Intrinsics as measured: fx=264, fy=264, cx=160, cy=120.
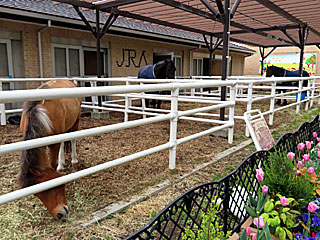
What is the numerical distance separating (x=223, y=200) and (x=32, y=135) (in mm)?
1585

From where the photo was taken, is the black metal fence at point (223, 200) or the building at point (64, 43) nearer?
the black metal fence at point (223, 200)

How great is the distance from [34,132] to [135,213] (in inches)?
45.2

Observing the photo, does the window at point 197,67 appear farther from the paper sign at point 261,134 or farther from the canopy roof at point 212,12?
the paper sign at point 261,134

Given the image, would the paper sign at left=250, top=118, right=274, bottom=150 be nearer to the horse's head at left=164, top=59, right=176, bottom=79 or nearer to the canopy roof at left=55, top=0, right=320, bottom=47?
the canopy roof at left=55, top=0, right=320, bottom=47

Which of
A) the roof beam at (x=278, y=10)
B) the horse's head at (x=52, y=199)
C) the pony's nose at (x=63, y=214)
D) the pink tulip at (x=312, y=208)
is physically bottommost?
the pony's nose at (x=63, y=214)

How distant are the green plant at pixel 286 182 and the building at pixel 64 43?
706 cm

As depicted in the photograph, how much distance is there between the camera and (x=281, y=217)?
5.75 ft

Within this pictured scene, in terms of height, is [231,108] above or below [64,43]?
below

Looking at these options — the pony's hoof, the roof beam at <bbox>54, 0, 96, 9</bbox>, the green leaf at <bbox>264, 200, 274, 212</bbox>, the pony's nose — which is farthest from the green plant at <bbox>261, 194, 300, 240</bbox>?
the roof beam at <bbox>54, 0, 96, 9</bbox>

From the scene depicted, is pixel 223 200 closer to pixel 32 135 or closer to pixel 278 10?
pixel 32 135

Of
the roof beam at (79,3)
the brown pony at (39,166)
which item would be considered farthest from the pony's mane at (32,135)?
the roof beam at (79,3)

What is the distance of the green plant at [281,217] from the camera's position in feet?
5.58

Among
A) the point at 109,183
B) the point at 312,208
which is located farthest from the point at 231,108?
the point at 312,208

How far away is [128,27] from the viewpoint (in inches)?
376
